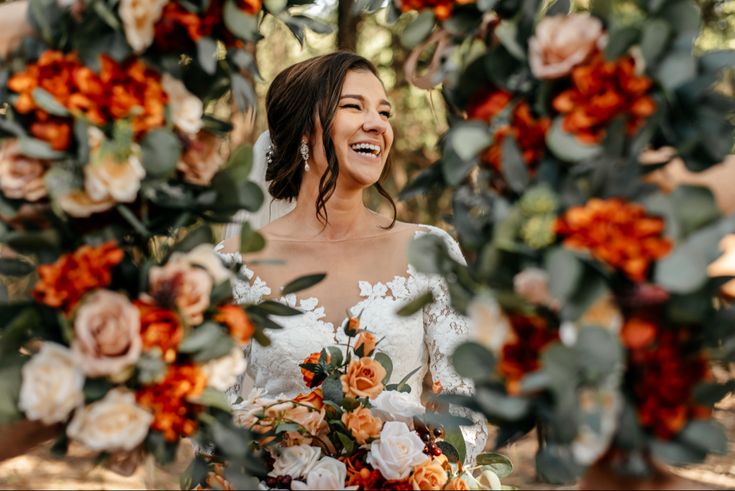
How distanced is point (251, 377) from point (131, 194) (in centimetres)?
155

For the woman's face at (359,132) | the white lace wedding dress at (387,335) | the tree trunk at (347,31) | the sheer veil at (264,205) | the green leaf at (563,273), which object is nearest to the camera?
the green leaf at (563,273)

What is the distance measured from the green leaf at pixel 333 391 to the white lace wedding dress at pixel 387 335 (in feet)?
1.84

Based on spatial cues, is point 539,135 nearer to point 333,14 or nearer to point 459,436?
point 459,436

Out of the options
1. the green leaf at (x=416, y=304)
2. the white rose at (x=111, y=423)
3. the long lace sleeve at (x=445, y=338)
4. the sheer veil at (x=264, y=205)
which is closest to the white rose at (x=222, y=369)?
the white rose at (x=111, y=423)

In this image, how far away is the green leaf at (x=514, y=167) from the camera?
114cm

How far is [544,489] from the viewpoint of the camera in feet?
18.6


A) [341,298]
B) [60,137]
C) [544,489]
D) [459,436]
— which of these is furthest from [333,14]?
[60,137]

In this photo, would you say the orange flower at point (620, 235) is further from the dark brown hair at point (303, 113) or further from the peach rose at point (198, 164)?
the dark brown hair at point (303, 113)

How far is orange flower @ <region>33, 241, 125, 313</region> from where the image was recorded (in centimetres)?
122

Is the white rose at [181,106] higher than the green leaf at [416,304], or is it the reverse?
the white rose at [181,106]

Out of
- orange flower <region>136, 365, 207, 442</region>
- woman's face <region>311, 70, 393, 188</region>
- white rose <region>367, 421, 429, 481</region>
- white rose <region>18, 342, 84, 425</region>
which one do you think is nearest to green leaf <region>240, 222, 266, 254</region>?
orange flower <region>136, 365, 207, 442</region>

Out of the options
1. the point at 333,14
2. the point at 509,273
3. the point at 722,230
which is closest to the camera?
the point at 722,230

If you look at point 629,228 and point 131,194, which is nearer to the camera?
point 629,228

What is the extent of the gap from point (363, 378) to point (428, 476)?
281 mm
